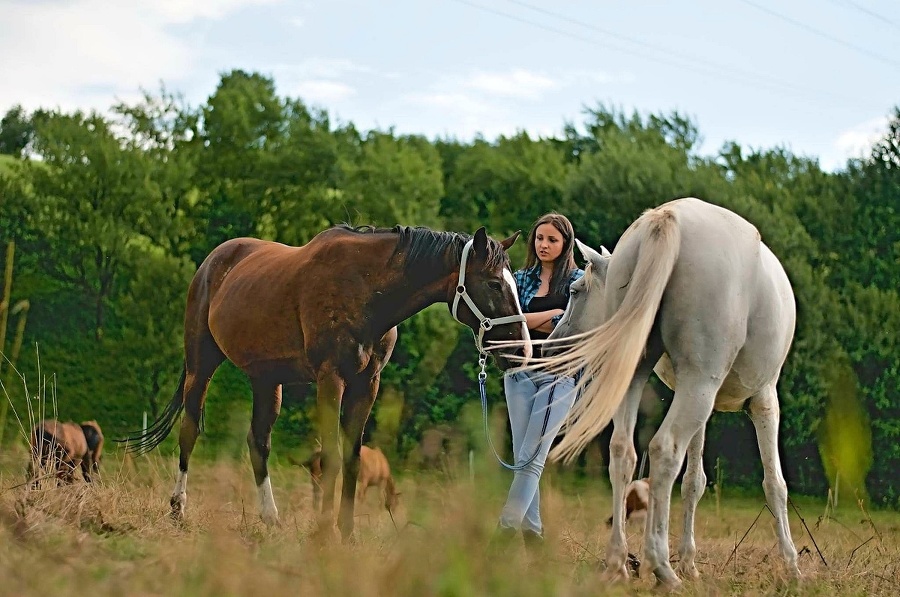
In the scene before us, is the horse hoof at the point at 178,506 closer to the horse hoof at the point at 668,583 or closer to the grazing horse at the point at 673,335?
the grazing horse at the point at 673,335

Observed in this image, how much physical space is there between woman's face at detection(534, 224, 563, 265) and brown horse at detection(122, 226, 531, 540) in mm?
231

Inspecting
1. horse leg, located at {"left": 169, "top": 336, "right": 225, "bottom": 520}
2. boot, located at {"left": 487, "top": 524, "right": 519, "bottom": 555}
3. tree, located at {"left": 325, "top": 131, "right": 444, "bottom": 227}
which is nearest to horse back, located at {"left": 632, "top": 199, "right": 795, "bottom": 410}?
boot, located at {"left": 487, "top": 524, "right": 519, "bottom": 555}

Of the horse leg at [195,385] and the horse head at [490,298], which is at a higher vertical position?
the horse head at [490,298]

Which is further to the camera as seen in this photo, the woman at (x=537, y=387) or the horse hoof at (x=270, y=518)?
the horse hoof at (x=270, y=518)

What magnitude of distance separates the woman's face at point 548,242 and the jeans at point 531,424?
79 cm

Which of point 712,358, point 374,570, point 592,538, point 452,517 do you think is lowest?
point 592,538

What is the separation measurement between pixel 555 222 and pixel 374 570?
3.78m

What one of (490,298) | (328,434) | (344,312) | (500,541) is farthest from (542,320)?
(500,541)

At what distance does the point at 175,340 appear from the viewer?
1864cm

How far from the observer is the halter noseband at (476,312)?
5.98m

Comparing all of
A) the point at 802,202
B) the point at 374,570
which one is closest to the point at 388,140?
the point at 802,202

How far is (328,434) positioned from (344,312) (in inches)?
50.0

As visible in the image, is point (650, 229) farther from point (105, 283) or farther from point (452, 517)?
point (105, 283)

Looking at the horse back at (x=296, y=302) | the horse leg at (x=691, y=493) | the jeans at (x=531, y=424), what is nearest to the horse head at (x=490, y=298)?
the jeans at (x=531, y=424)
